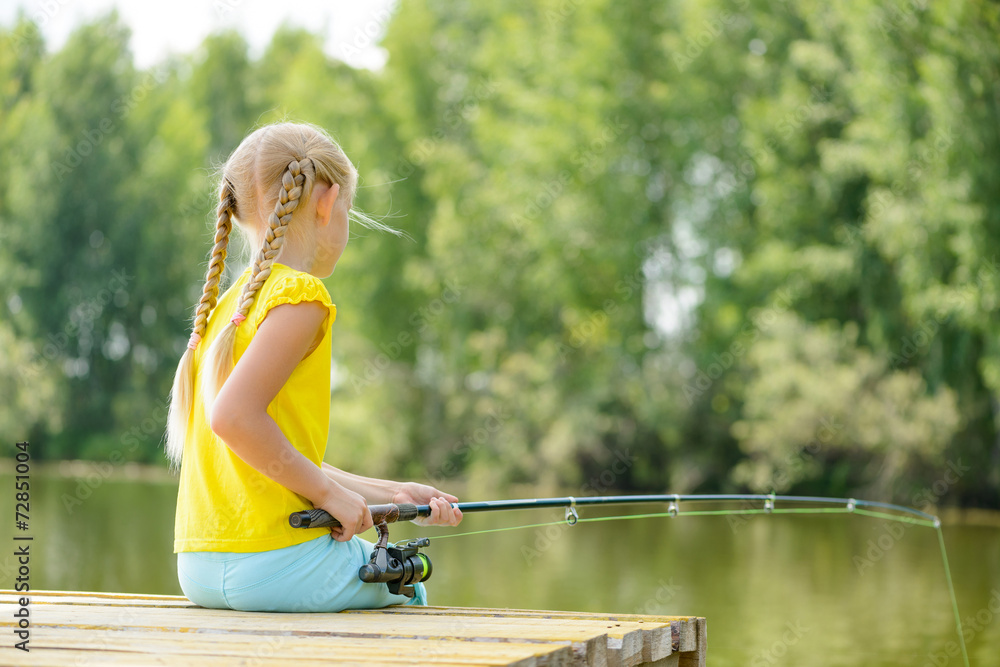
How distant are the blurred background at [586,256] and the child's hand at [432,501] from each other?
4.56 meters

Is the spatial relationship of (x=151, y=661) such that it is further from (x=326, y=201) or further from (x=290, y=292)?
(x=326, y=201)

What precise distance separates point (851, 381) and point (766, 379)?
1225 mm

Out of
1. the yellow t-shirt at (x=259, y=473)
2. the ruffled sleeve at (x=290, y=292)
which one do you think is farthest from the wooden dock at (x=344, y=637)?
the ruffled sleeve at (x=290, y=292)

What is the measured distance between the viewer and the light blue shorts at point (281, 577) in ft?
7.59

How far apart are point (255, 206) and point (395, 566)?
2.89 ft

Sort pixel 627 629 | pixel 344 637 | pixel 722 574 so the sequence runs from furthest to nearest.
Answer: pixel 722 574 < pixel 627 629 < pixel 344 637

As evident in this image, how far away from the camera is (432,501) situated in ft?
8.50

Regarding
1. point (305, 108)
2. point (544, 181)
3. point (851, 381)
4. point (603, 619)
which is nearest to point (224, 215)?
point (603, 619)

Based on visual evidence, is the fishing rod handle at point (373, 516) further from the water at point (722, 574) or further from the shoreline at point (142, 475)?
the shoreline at point (142, 475)

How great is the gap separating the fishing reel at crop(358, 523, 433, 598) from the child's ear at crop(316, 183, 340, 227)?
728 millimetres

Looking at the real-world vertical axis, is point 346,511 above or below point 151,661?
above

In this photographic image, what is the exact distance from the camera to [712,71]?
19.3 metres

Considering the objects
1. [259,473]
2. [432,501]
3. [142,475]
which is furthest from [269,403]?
[142,475]

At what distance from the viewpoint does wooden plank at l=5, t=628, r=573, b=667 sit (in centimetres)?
186
